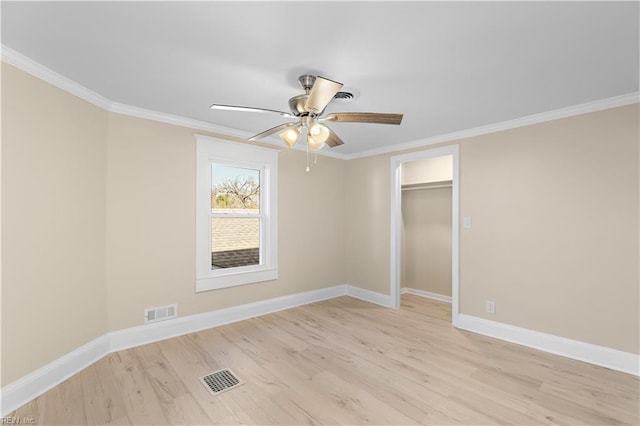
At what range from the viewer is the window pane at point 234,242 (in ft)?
12.4

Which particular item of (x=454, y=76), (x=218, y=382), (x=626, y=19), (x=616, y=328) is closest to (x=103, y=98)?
(x=218, y=382)

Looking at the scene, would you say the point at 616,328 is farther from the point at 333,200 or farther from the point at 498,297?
the point at 333,200

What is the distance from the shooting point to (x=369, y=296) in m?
4.80

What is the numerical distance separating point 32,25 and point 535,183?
13.9 feet

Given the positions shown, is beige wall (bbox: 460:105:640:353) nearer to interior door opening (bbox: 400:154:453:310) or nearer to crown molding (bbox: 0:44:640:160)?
crown molding (bbox: 0:44:640:160)

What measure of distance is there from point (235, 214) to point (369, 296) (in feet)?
8.10

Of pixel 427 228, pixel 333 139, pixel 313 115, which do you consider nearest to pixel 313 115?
pixel 313 115

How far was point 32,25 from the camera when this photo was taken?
1720 mm

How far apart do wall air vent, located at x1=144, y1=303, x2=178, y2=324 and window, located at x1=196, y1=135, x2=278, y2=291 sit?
0.35 metres

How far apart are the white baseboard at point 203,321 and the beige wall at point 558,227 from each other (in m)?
2.22

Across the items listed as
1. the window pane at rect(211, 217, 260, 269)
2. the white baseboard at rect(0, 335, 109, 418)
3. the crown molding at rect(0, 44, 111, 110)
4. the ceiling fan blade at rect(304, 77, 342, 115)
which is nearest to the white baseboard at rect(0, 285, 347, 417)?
the white baseboard at rect(0, 335, 109, 418)

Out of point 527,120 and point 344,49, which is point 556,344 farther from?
point 344,49

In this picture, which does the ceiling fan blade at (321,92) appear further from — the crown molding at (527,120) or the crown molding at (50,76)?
the crown molding at (527,120)

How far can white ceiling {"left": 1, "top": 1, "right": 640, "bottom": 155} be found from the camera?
5.19 feet
